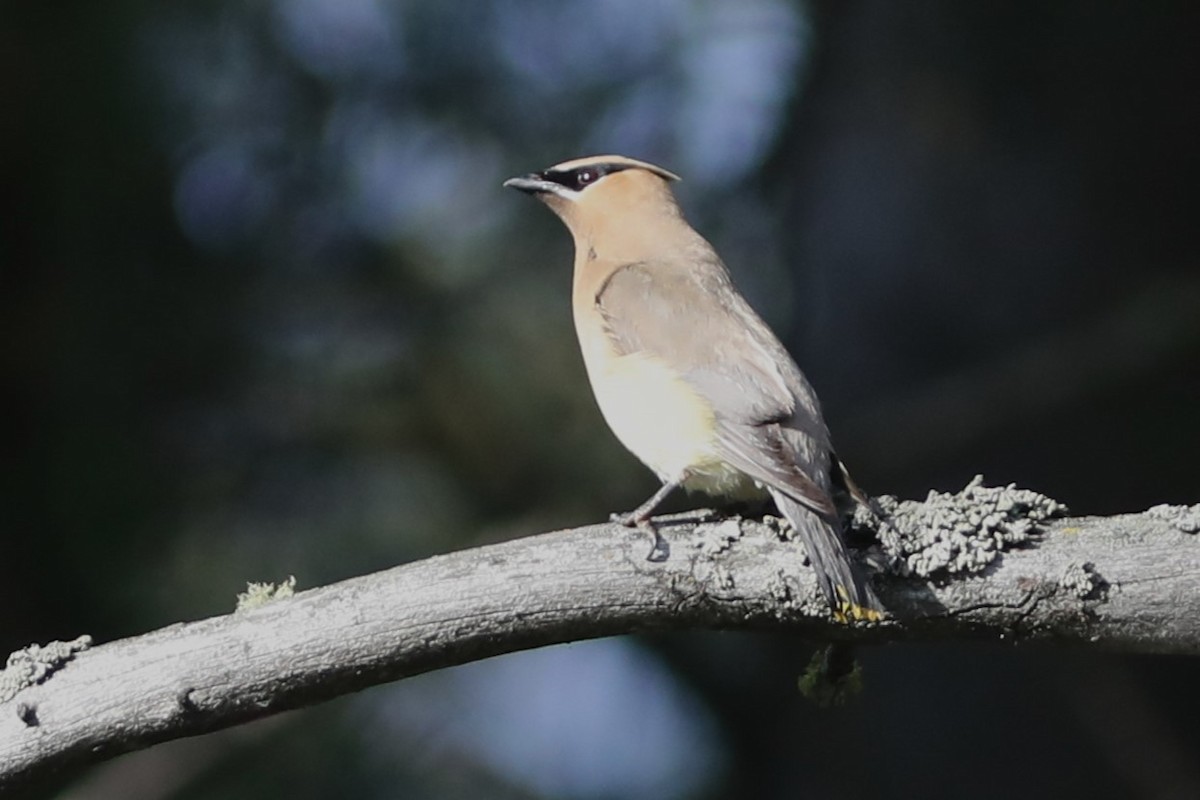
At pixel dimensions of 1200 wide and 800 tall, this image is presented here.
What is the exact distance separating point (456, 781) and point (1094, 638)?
9.44ft

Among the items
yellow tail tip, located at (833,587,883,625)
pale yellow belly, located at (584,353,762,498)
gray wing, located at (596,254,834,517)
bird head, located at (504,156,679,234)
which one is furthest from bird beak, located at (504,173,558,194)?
yellow tail tip, located at (833,587,883,625)

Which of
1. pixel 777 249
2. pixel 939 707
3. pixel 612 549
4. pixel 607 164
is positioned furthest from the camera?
pixel 777 249

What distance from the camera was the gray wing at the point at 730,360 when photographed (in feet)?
11.5

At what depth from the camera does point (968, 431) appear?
5.09 metres

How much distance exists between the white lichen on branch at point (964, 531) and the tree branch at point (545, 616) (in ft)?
0.05

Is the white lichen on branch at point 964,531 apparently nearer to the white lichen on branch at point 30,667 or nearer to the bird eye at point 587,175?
the white lichen on branch at point 30,667

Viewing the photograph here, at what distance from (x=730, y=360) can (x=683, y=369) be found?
11 centimetres

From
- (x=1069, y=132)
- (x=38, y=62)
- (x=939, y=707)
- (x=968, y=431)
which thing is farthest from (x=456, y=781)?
(x=1069, y=132)

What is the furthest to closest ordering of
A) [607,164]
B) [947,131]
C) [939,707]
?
[947,131]
[939,707]
[607,164]

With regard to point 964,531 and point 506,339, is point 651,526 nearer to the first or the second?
point 964,531

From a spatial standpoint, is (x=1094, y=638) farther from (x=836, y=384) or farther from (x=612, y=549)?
(x=836, y=384)

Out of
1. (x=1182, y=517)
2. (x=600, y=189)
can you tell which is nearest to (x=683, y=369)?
(x=600, y=189)

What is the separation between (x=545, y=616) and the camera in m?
2.86

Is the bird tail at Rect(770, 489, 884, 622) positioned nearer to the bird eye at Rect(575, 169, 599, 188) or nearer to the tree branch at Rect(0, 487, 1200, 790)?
the tree branch at Rect(0, 487, 1200, 790)
